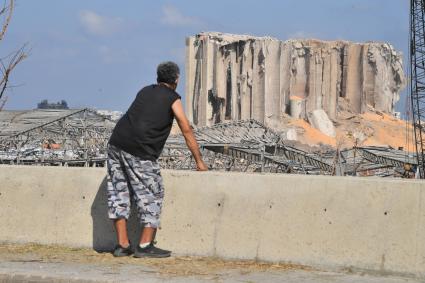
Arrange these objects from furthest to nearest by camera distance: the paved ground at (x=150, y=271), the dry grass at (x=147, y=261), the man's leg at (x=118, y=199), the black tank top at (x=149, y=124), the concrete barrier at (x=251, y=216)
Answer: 1. the man's leg at (x=118, y=199)
2. the black tank top at (x=149, y=124)
3. the dry grass at (x=147, y=261)
4. the concrete barrier at (x=251, y=216)
5. the paved ground at (x=150, y=271)

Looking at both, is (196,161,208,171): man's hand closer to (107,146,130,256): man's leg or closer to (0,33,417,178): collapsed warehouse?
(107,146,130,256): man's leg

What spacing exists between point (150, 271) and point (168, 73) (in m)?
1.76

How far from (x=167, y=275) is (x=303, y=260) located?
3.87 feet

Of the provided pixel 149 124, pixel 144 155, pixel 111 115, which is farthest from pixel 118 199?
pixel 111 115

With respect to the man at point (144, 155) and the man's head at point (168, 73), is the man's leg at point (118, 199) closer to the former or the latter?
the man at point (144, 155)

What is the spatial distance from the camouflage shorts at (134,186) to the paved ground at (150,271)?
41cm

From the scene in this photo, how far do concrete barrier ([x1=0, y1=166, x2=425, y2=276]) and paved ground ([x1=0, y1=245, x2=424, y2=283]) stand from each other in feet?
0.46

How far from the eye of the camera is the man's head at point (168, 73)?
22.5ft

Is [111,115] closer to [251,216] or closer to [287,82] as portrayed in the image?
[287,82]

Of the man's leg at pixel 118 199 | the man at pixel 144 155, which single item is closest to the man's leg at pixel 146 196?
the man at pixel 144 155

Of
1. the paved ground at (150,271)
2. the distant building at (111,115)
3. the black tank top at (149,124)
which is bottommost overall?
the paved ground at (150,271)

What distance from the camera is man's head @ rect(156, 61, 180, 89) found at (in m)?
6.86

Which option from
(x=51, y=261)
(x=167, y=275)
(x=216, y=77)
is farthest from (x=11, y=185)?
(x=216, y=77)

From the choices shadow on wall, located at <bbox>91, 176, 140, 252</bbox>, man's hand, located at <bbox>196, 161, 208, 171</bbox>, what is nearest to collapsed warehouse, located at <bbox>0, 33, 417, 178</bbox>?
shadow on wall, located at <bbox>91, 176, 140, 252</bbox>
